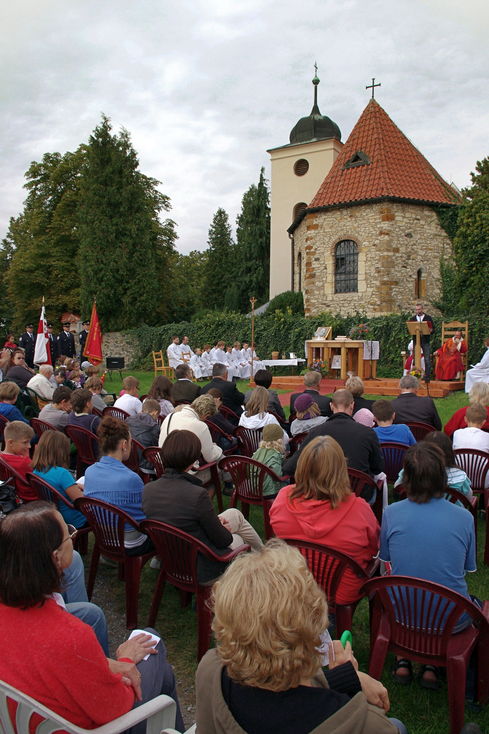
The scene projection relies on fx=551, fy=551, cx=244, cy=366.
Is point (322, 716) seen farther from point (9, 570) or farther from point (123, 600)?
point (123, 600)

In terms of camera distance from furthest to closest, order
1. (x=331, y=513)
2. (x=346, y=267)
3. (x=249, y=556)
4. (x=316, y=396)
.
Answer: (x=346, y=267), (x=316, y=396), (x=331, y=513), (x=249, y=556)

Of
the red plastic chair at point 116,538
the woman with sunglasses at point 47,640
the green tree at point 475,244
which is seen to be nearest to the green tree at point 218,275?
the green tree at point 475,244

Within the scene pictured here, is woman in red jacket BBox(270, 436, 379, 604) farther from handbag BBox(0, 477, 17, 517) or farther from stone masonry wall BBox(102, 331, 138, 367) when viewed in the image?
stone masonry wall BBox(102, 331, 138, 367)

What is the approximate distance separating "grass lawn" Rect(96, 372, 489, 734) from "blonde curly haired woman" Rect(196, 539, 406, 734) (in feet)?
4.73

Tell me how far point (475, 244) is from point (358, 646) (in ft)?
59.2

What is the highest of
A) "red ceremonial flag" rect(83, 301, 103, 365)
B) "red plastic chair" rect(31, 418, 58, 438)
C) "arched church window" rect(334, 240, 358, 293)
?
"arched church window" rect(334, 240, 358, 293)

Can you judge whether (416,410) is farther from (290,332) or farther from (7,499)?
(290,332)

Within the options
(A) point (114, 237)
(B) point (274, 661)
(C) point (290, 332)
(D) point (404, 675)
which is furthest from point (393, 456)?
(A) point (114, 237)

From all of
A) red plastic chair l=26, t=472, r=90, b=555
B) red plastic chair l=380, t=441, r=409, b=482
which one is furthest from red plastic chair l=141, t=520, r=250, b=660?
red plastic chair l=380, t=441, r=409, b=482

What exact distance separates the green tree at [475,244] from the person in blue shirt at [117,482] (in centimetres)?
1747

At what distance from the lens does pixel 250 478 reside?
4945 mm

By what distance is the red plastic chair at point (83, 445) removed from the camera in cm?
593

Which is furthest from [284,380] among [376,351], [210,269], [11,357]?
[210,269]

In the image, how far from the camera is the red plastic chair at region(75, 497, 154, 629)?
11.7 ft
